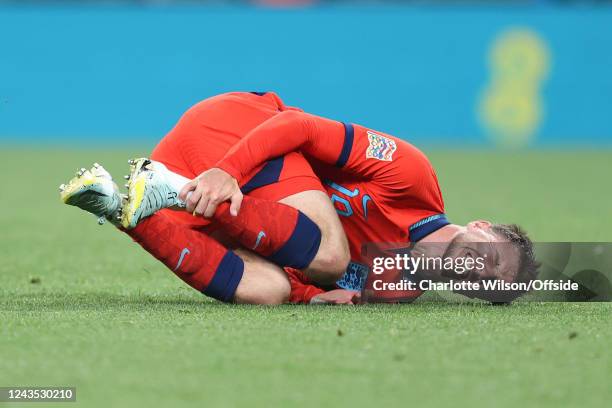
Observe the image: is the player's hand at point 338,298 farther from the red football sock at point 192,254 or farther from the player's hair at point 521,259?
the player's hair at point 521,259

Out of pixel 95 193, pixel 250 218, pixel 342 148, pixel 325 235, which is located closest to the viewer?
pixel 95 193

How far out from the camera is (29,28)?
1408 centimetres

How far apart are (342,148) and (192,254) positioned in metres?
0.65

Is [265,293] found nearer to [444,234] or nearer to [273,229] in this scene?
[273,229]

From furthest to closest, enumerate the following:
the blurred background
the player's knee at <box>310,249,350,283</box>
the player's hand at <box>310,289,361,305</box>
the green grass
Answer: the blurred background → the player's hand at <box>310,289,361,305</box> → the player's knee at <box>310,249,350,283</box> → the green grass

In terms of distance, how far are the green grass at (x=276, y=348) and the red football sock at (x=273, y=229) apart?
202 millimetres

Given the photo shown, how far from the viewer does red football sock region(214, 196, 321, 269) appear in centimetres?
375

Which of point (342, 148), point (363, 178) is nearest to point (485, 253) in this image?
point (363, 178)

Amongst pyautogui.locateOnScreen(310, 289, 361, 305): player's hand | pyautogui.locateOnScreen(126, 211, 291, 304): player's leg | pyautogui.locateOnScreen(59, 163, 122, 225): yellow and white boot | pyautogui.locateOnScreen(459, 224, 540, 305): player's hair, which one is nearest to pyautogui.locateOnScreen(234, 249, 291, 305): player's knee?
pyautogui.locateOnScreen(126, 211, 291, 304): player's leg

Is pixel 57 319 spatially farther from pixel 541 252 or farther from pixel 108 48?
pixel 108 48

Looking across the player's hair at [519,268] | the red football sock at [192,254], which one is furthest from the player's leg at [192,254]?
the player's hair at [519,268]

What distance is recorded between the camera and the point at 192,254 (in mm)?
3771

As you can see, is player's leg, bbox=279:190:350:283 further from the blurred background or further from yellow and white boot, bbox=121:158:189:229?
the blurred background

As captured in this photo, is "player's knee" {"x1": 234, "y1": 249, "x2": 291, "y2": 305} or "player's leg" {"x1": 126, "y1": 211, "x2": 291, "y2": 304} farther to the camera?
"player's knee" {"x1": 234, "y1": 249, "x2": 291, "y2": 305}
